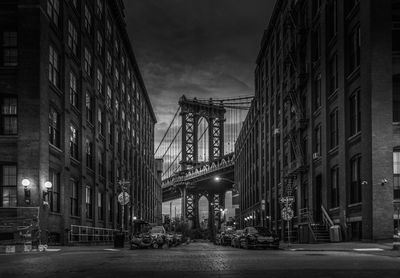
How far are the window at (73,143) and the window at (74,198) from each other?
190 cm

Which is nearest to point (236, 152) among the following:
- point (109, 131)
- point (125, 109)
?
point (125, 109)

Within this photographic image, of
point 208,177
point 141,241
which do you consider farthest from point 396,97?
point 208,177

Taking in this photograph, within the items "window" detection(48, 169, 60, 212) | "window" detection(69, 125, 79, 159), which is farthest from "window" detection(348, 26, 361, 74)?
"window" detection(69, 125, 79, 159)

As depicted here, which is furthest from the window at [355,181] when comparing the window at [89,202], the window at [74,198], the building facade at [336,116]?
the window at [89,202]

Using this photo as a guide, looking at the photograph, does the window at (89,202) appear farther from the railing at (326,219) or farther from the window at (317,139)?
the railing at (326,219)

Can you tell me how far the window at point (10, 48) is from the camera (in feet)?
109

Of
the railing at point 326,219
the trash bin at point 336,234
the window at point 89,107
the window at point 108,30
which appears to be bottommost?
the trash bin at point 336,234

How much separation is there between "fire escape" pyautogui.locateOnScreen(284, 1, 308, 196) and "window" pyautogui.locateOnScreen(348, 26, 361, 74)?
10.7 metres

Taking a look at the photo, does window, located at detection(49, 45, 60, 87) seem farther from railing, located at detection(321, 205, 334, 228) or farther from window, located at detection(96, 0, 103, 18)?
railing, located at detection(321, 205, 334, 228)

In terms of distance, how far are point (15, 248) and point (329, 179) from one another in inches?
832

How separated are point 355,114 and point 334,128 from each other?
15.9 feet

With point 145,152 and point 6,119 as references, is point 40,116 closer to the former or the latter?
point 6,119

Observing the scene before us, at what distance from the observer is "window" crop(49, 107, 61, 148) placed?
36.1 m

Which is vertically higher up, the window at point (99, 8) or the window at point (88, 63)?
the window at point (99, 8)
